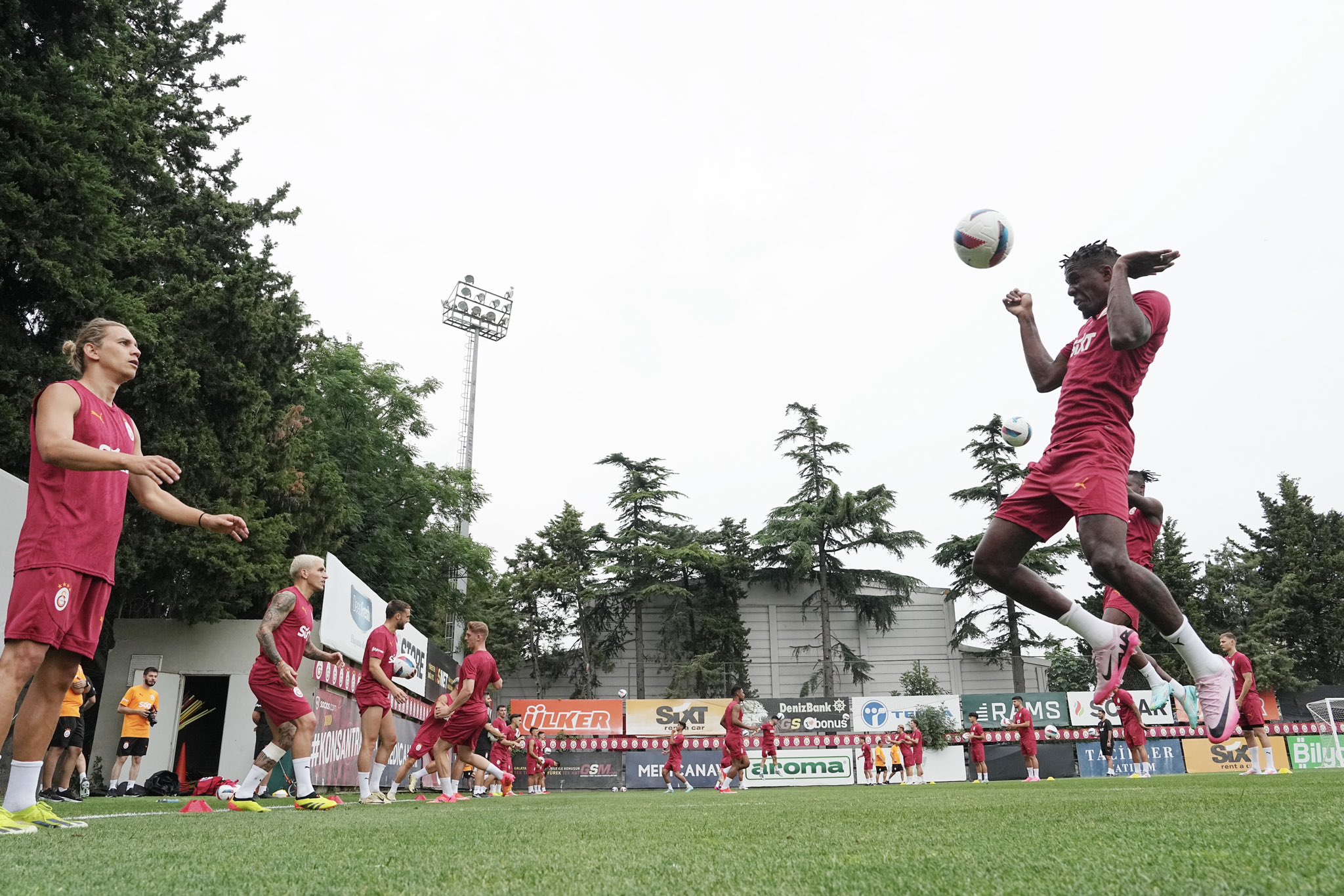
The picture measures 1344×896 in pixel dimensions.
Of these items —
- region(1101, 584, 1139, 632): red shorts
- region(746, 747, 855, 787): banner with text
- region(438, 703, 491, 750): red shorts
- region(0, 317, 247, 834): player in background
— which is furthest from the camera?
region(746, 747, 855, 787): banner with text

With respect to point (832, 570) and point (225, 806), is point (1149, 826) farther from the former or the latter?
point (832, 570)

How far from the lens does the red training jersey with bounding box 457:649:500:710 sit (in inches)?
405

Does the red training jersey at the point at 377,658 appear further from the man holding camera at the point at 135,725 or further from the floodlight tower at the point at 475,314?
the floodlight tower at the point at 475,314

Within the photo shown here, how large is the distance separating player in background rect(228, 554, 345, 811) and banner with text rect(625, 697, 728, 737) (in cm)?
2202

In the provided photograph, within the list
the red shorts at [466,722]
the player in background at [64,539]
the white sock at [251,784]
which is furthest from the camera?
the red shorts at [466,722]

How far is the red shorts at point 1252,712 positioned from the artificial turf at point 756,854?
9.03 metres

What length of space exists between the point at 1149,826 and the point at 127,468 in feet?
14.0

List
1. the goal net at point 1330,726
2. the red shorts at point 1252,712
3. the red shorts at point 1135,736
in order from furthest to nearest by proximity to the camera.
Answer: the goal net at point 1330,726 → the red shorts at point 1135,736 → the red shorts at point 1252,712

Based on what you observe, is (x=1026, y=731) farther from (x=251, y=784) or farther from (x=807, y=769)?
(x=251, y=784)

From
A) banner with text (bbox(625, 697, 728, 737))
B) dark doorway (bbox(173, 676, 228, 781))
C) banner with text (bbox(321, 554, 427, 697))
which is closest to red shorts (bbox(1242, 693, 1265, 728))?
Result: banner with text (bbox(321, 554, 427, 697))

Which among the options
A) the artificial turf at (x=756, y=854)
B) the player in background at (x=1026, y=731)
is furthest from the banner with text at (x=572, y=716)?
the artificial turf at (x=756, y=854)

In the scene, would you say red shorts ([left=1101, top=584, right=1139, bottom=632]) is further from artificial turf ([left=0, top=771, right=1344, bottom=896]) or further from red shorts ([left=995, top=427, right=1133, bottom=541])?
red shorts ([left=995, top=427, right=1133, bottom=541])

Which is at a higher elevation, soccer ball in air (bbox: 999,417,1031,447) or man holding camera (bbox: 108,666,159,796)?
soccer ball in air (bbox: 999,417,1031,447)

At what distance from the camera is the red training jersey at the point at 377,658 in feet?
31.6
